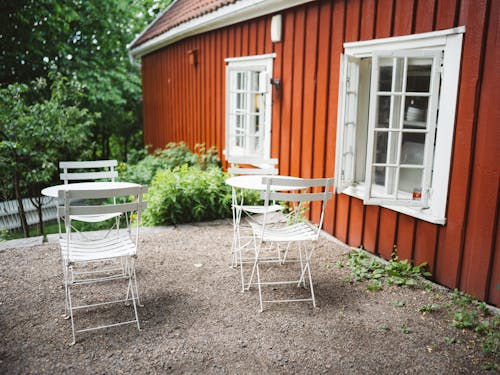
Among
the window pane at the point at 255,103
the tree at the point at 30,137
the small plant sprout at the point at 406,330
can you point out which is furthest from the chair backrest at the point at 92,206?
the window pane at the point at 255,103

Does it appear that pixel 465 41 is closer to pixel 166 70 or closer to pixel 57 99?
pixel 57 99

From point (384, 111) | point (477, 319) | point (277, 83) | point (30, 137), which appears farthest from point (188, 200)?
point (477, 319)

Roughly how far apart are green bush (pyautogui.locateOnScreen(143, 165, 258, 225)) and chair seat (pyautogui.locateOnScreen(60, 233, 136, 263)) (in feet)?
9.23

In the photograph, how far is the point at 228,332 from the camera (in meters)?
3.86

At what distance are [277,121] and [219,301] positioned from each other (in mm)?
3884

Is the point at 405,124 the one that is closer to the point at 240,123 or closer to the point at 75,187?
the point at 75,187

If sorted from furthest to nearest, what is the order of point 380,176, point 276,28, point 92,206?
point 276,28, point 380,176, point 92,206

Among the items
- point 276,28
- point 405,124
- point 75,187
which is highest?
point 276,28

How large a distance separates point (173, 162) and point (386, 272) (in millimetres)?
6343

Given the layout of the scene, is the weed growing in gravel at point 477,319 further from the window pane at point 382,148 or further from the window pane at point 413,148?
the window pane at point 382,148

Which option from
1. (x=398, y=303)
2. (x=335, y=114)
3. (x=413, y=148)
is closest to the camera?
(x=398, y=303)

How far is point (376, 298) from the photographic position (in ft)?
14.9

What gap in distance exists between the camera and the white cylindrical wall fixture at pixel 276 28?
7164 mm

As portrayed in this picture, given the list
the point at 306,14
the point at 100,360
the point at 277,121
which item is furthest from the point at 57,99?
the point at 100,360
